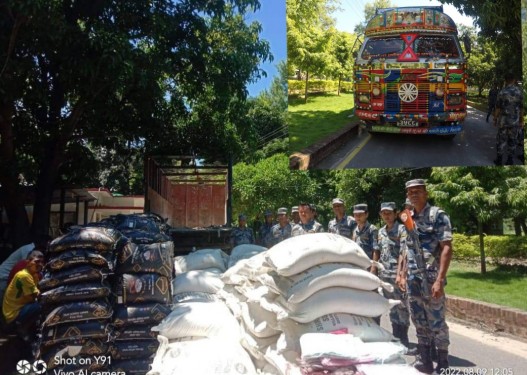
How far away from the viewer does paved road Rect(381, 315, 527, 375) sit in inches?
134

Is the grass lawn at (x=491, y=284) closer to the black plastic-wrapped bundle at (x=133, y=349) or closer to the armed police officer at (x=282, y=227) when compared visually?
the armed police officer at (x=282, y=227)

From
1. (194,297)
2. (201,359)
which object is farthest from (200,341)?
(194,297)

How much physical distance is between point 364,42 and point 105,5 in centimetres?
253

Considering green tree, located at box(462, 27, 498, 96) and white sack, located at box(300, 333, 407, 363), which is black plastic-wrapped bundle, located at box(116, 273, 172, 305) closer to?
white sack, located at box(300, 333, 407, 363)

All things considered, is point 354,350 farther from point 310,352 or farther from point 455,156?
point 455,156

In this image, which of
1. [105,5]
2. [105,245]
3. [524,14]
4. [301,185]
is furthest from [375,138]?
[105,245]

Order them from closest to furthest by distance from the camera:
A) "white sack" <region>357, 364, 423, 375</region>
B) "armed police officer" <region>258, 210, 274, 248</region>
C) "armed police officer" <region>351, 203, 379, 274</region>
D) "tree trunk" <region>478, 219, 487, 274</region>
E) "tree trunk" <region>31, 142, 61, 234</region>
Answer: "white sack" <region>357, 364, 423, 375</region> < "armed police officer" <region>351, 203, 379, 274</region> < "tree trunk" <region>31, 142, 61, 234</region> < "tree trunk" <region>478, 219, 487, 274</region> < "armed police officer" <region>258, 210, 274, 248</region>

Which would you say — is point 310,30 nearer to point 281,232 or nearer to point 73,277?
point 281,232

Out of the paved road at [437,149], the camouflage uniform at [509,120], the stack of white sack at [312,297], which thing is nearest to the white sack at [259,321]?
the stack of white sack at [312,297]

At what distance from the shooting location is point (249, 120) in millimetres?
6949

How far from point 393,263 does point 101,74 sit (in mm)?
2973

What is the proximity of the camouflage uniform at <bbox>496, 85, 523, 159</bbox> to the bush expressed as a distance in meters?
1.24

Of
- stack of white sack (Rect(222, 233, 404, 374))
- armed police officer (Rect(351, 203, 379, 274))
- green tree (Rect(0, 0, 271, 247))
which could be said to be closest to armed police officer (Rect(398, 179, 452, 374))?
stack of white sack (Rect(222, 233, 404, 374))

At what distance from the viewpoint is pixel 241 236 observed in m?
6.63
